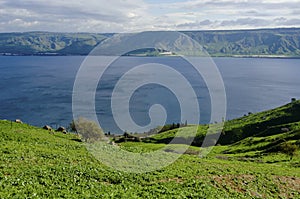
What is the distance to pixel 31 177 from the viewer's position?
21.7 metres

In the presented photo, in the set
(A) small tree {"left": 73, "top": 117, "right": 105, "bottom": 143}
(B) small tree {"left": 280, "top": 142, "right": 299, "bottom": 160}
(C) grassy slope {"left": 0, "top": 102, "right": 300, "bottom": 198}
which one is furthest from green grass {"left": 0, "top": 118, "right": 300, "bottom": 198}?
(A) small tree {"left": 73, "top": 117, "right": 105, "bottom": 143}

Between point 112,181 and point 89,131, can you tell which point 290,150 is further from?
point 112,181

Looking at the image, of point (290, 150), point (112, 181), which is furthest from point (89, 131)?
point (112, 181)

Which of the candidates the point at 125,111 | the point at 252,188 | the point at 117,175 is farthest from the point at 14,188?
the point at 125,111

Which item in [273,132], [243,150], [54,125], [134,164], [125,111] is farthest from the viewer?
[125,111]

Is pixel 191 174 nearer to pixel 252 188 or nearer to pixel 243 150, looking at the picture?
pixel 252 188

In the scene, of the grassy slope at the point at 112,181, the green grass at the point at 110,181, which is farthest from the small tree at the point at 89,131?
the grassy slope at the point at 112,181

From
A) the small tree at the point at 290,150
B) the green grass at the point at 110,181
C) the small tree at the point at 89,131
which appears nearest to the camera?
the green grass at the point at 110,181

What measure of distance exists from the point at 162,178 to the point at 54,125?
487 feet

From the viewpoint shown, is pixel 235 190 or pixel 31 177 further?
pixel 235 190

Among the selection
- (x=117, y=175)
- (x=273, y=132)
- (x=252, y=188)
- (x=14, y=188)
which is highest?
(x=14, y=188)

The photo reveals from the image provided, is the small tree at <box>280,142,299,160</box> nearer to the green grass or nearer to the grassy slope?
the grassy slope

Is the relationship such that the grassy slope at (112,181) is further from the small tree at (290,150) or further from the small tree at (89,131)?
the small tree at (89,131)

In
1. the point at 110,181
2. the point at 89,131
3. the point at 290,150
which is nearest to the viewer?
the point at 110,181
